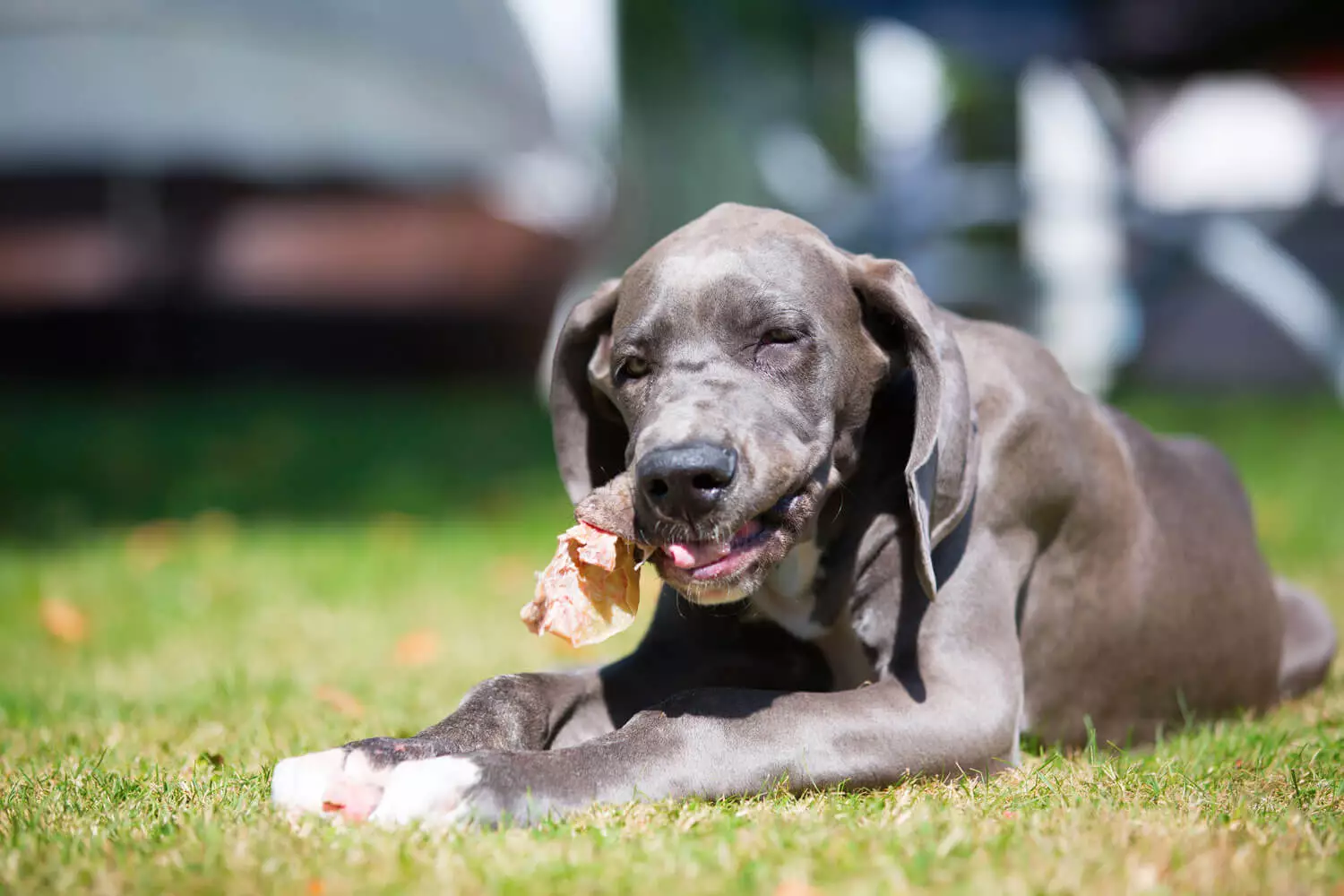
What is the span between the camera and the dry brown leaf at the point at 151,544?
27.3ft

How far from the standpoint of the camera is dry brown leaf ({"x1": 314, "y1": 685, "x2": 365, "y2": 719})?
4.96 metres

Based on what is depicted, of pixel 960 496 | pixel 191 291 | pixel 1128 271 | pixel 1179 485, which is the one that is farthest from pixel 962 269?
pixel 960 496

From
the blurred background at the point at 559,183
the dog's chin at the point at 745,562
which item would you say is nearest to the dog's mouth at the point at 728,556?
the dog's chin at the point at 745,562

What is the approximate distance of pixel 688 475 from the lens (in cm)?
348

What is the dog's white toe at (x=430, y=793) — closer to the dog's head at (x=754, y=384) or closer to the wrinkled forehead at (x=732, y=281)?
the dog's head at (x=754, y=384)

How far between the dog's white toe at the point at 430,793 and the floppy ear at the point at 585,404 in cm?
117

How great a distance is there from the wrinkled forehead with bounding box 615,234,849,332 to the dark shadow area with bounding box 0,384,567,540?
5835 millimetres

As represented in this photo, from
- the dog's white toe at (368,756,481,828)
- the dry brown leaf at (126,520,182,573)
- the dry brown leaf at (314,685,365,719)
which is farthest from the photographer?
the dry brown leaf at (126,520,182,573)

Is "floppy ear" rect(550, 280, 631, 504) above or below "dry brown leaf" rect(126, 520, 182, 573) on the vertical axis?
above

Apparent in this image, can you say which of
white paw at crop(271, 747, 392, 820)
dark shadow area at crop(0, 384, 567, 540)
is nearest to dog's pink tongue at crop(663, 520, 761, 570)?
white paw at crop(271, 747, 392, 820)

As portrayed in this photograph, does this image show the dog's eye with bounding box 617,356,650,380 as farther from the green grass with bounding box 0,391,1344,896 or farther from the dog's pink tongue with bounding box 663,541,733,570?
the green grass with bounding box 0,391,1344,896

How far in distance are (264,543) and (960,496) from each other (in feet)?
18.8

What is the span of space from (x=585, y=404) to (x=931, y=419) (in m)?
1.07

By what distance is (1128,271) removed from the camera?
16141 millimetres
